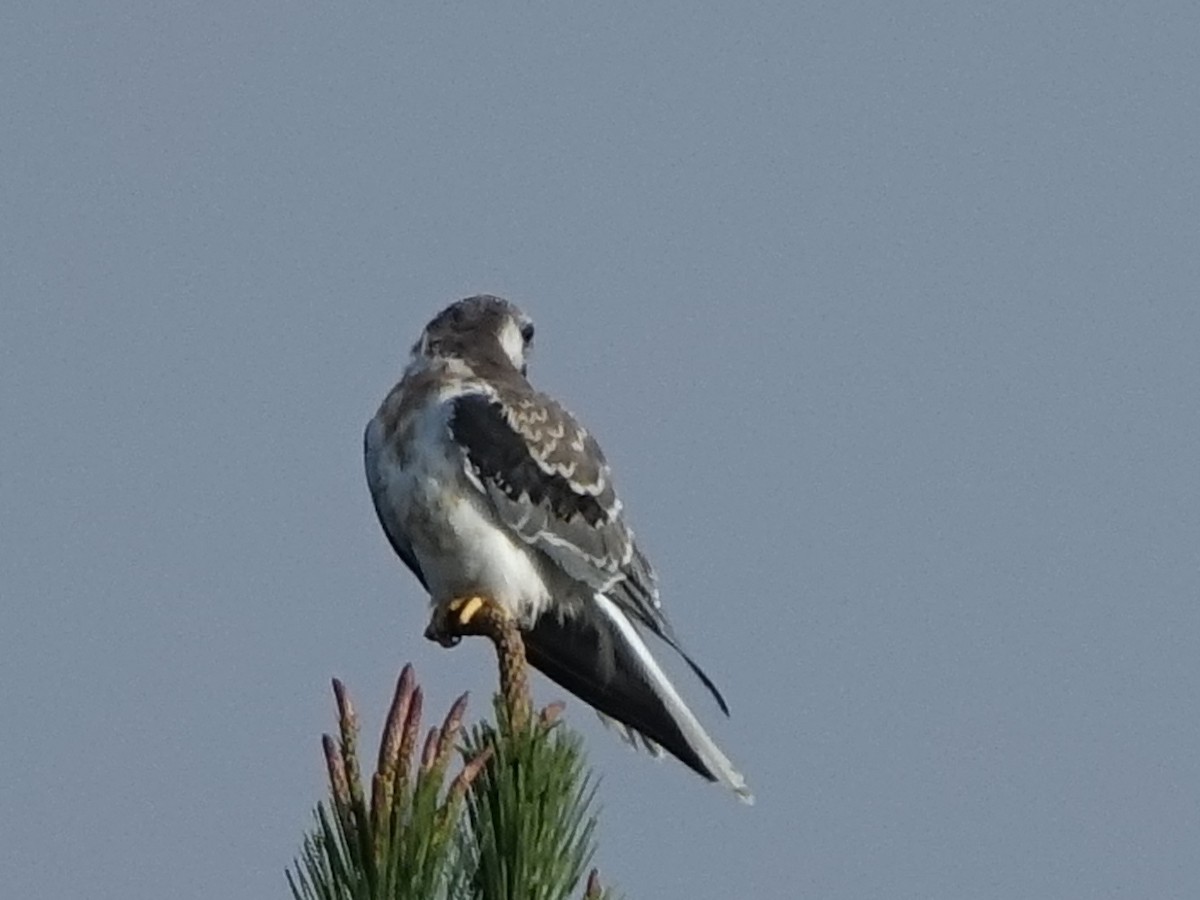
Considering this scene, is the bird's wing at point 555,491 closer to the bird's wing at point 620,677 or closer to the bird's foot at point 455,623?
the bird's wing at point 620,677

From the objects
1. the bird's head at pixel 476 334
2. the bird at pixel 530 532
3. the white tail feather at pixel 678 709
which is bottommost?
the white tail feather at pixel 678 709

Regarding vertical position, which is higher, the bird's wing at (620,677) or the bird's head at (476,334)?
the bird's head at (476,334)

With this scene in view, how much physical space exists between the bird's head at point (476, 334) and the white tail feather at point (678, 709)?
3.39 feet

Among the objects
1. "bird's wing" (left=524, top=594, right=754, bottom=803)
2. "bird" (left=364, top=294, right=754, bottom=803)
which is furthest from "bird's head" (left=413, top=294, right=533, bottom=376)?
"bird's wing" (left=524, top=594, right=754, bottom=803)

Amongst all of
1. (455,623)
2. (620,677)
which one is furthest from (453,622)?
(620,677)

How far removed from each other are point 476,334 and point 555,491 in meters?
0.79

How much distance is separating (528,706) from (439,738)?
56cm

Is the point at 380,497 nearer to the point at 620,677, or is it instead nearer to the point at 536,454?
the point at 536,454

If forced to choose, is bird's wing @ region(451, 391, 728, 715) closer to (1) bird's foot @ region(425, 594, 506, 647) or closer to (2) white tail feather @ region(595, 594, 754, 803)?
(2) white tail feather @ region(595, 594, 754, 803)

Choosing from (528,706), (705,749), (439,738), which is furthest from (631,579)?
(439,738)

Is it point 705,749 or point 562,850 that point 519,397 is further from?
point 562,850

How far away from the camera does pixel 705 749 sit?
7.25 meters

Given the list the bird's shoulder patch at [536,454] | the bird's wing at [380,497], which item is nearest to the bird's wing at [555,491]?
the bird's shoulder patch at [536,454]

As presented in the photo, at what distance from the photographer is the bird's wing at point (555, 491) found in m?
7.65
